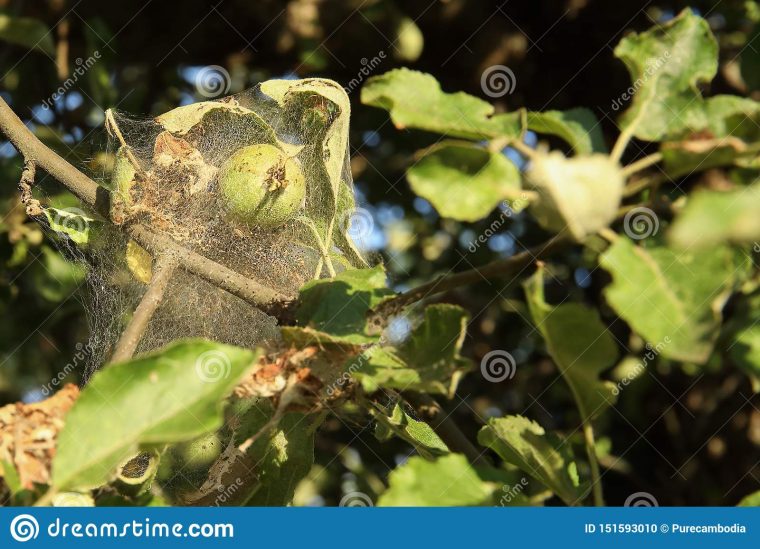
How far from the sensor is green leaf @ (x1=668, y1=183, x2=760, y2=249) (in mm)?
758

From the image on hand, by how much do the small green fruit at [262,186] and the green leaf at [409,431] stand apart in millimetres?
411

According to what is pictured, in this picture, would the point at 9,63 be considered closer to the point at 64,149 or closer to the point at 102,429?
the point at 64,149

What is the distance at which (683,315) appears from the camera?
89 centimetres

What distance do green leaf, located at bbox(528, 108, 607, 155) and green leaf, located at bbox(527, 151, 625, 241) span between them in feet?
0.49

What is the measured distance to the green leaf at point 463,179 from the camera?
1.00 m

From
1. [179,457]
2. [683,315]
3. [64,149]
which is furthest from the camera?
[64,149]

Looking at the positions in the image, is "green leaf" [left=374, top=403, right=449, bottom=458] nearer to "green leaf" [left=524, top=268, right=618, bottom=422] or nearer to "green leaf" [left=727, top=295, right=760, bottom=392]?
"green leaf" [left=524, top=268, right=618, bottom=422]

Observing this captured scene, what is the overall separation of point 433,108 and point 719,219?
41 centimetres

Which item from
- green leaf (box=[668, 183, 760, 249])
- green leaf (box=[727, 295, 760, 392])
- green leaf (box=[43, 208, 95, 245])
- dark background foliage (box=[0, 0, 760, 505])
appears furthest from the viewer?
dark background foliage (box=[0, 0, 760, 505])

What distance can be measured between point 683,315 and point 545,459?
0.37 metres

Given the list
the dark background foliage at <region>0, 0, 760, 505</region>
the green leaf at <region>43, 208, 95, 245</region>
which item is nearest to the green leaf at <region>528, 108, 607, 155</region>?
the green leaf at <region>43, 208, 95, 245</region>

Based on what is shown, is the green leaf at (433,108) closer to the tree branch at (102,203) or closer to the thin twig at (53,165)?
the tree branch at (102,203)

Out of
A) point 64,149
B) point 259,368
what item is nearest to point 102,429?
point 259,368

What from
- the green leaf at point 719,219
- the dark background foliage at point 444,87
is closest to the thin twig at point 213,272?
the green leaf at point 719,219
